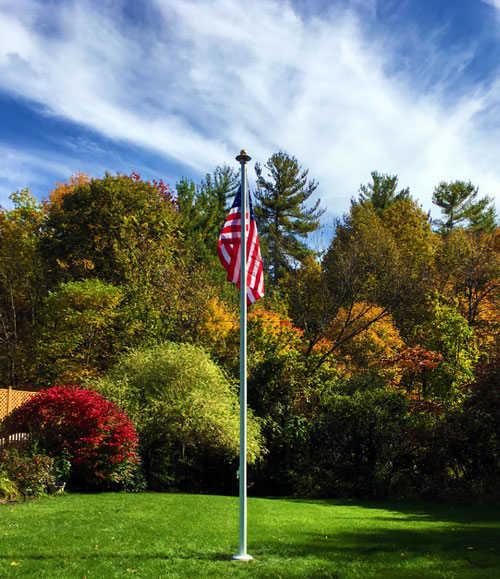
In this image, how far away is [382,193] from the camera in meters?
43.1

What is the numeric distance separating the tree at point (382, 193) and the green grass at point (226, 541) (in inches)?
1304

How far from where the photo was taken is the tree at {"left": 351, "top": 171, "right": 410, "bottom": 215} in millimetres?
42406

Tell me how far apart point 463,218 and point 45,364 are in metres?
32.2

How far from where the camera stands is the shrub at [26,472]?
12.1 m

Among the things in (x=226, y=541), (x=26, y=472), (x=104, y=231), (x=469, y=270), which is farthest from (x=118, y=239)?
(x=226, y=541)

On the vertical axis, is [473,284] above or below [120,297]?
above

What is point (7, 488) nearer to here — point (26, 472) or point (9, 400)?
point (26, 472)

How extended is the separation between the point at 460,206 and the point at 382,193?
5.97 m

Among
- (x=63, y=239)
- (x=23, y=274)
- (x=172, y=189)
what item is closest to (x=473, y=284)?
(x=172, y=189)

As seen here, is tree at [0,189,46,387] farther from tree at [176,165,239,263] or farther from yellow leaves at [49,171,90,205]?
tree at [176,165,239,263]

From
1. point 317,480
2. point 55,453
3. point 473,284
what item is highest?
point 473,284

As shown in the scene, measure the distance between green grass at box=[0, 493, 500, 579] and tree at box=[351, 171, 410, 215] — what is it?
33.1 m

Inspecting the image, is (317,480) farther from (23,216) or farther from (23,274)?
(23,216)

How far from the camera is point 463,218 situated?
4147 centimetres
